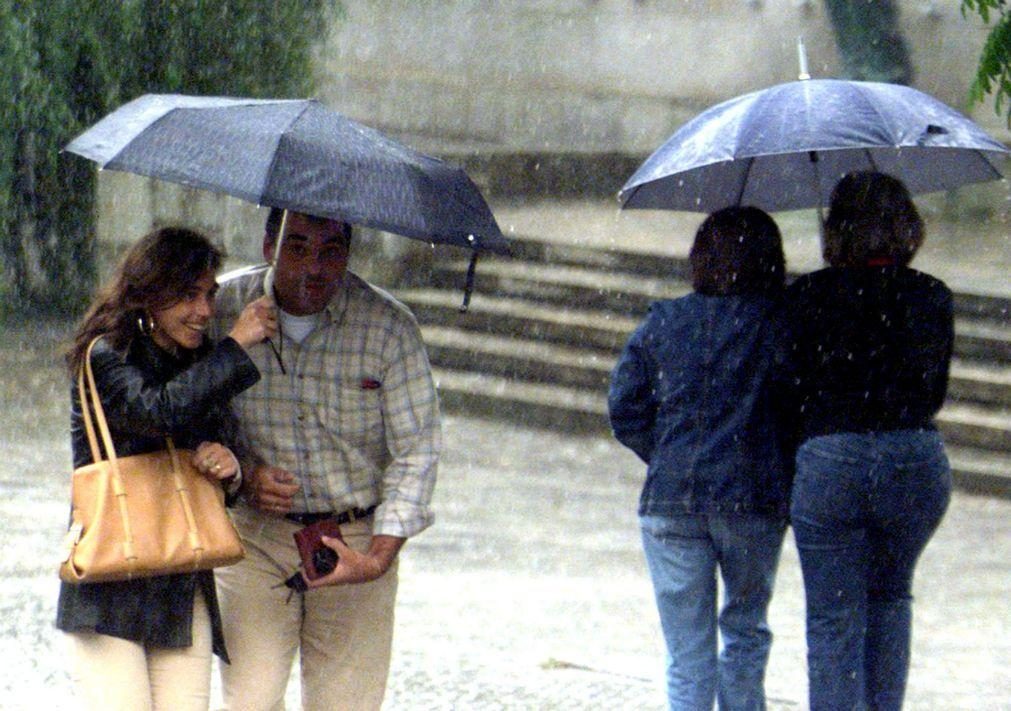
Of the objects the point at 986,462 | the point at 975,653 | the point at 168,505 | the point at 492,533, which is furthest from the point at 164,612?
the point at 986,462

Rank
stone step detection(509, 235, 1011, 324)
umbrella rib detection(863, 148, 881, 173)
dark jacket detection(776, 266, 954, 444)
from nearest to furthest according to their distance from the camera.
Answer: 1. dark jacket detection(776, 266, 954, 444)
2. umbrella rib detection(863, 148, 881, 173)
3. stone step detection(509, 235, 1011, 324)

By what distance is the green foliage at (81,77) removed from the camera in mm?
12555

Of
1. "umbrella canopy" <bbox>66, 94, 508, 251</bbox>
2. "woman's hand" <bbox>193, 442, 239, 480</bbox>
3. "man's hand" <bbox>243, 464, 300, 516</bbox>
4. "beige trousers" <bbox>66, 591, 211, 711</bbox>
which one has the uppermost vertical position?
"umbrella canopy" <bbox>66, 94, 508, 251</bbox>

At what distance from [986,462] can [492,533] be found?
3176 millimetres

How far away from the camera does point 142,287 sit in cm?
398

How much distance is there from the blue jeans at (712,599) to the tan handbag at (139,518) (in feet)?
4.49

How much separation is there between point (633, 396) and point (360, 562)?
3.55 ft

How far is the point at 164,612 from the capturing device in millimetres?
3953

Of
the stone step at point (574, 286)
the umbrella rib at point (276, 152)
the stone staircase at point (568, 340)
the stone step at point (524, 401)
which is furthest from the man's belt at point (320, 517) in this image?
the stone step at point (574, 286)

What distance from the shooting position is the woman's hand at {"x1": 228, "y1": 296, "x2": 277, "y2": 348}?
158 inches

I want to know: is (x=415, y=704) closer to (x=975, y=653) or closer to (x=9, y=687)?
(x=9, y=687)

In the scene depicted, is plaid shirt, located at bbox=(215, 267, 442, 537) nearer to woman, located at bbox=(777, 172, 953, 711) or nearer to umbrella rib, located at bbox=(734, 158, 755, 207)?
woman, located at bbox=(777, 172, 953, 711)

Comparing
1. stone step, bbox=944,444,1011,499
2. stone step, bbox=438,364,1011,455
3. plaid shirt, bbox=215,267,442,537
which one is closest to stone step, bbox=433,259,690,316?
stone step, bbox=438,364,1011,455

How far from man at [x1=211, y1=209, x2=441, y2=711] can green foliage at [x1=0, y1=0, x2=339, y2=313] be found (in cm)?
881
